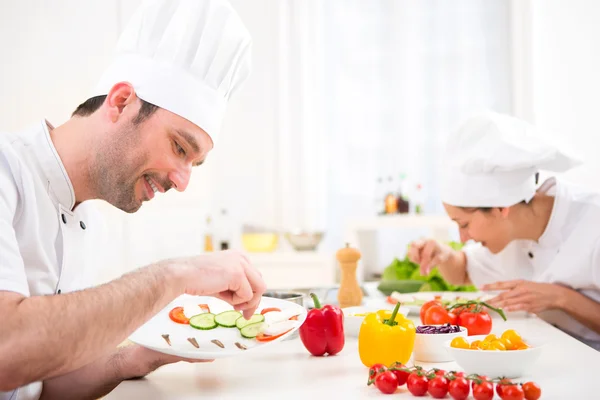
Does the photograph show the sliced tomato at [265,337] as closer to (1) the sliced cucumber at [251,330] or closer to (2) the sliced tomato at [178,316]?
(1) the sliced cucumber at [251,330]

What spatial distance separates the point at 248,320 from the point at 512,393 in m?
0.61

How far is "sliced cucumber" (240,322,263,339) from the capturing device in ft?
4.75

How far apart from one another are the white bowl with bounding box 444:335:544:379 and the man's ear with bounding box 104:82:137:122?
91 cm

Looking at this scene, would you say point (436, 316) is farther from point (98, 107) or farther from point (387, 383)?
point (98, 107)

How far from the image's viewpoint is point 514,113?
206 inches

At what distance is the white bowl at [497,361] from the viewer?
1304 millimetres

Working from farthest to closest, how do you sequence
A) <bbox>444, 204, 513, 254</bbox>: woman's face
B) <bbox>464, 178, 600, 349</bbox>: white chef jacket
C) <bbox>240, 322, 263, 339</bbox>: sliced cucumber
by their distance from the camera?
<bbox>444, 204, 513, 254</bbox>: woman's face
<bbox>464, 178, 600, 349</bbox>: white chef jacket
<bbox>240, 322, 263, 339</bbox>: sliced cucumber

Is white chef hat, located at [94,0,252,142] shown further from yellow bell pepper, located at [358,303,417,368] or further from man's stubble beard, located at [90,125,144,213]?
yellow bell pepper, located at [358,303,417,368]

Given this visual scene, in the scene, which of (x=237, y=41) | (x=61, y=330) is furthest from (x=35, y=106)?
(x=61, y=330)

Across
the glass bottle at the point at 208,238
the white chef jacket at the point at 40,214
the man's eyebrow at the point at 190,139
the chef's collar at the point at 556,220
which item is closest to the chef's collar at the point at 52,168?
the white chef jacket at the point at 40,214

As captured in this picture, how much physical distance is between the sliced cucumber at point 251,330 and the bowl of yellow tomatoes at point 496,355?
0.41 metres

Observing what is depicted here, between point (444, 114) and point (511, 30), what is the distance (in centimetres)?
84

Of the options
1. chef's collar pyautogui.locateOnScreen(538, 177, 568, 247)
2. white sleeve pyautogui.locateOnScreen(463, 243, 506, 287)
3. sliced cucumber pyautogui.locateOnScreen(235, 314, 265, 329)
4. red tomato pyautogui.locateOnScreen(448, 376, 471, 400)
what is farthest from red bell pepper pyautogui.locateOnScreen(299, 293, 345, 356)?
white sleeve pyautogui.locateOnScreen(463, 243, 506, 287)

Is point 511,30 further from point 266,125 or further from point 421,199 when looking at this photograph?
point 266,125
